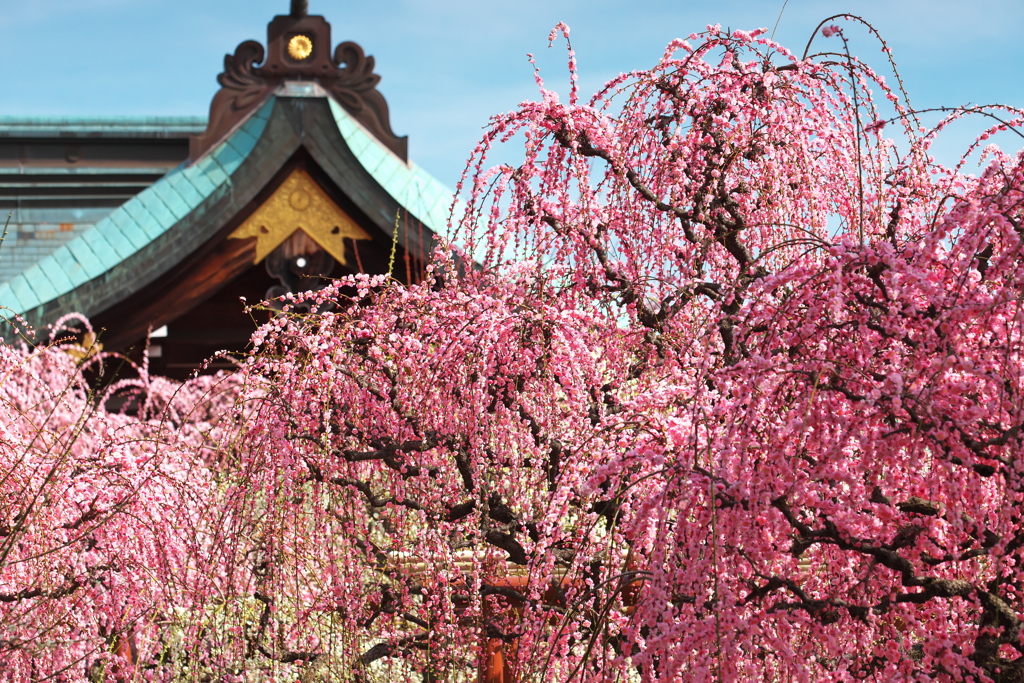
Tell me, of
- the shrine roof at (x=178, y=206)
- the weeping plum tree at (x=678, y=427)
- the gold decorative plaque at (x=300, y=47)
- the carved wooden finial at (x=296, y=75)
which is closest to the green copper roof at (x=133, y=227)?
the shrine roof at (x=178, y=206)

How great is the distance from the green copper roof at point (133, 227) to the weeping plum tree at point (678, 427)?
2.98m

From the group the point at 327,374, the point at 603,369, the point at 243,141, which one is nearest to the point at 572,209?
the point at 603,369

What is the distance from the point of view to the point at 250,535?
511 centimetres

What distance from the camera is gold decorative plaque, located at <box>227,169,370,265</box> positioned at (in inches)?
316

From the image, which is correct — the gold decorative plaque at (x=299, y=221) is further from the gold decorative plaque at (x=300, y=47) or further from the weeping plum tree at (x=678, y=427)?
the weeping plum tree at (x=678, y=427)

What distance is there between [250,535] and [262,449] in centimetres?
69

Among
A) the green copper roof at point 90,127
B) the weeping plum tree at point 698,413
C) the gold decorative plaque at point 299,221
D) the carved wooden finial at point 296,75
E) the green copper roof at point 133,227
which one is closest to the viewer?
the weeping plum tree at point 698,413

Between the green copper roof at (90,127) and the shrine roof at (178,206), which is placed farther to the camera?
the green copper roof at (90,127)

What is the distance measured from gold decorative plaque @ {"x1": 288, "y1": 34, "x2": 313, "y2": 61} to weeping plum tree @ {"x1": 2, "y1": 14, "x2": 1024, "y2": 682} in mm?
3966

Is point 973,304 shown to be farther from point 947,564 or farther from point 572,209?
A: point 572,209

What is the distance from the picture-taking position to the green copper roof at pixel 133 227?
308 inches

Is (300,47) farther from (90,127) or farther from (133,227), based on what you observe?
(90,127)

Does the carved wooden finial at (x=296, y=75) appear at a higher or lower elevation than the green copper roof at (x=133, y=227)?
higher

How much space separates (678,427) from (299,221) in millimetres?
5547
